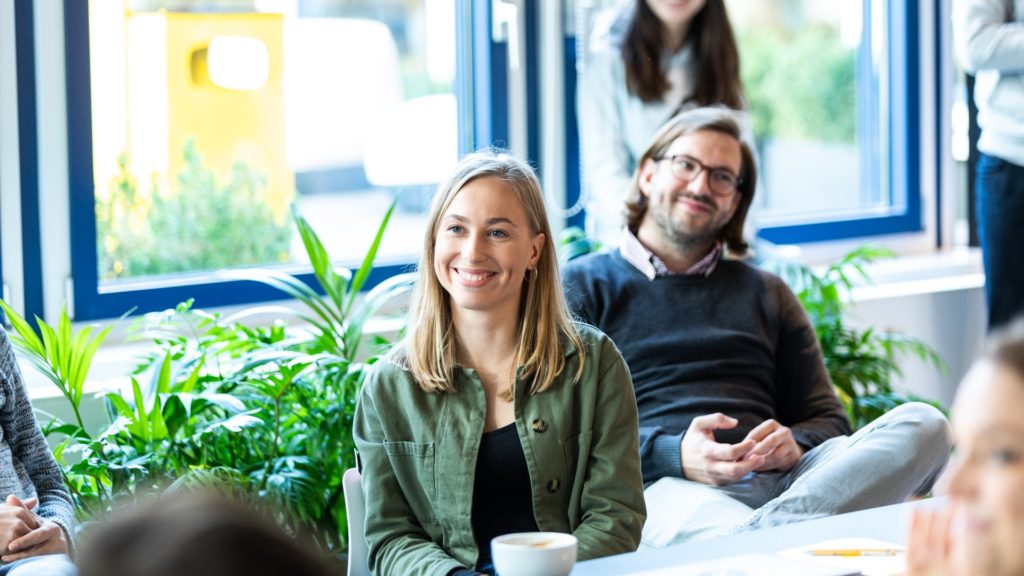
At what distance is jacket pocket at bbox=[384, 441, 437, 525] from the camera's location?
81.8 inches

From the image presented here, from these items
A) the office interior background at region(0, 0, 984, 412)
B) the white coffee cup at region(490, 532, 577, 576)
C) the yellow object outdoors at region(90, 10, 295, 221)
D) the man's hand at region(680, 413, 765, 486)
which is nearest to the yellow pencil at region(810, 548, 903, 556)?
the white coffee cup at region(490, 532, 577, 576)

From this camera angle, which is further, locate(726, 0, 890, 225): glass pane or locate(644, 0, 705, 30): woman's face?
locate(726, 0, 890, 225): glass pane

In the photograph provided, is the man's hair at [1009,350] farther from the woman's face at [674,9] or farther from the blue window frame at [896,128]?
the blue window frame at [896,128]

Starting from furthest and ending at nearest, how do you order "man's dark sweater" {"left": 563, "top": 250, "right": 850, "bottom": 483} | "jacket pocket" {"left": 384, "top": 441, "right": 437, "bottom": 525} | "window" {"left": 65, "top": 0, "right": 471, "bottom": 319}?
"window" {"left": 65, "top": 0, "right": 471, "bottom": 319}
"man's dark sweater" {"left": 563, "top": 250, "right": 850, "bottom": 483}
"jacket pocket" {"left": 384, "top": 441, "right": 437, "bottom": 525}

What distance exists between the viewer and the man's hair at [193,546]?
636mm

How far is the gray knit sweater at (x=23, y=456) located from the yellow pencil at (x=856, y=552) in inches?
51.6

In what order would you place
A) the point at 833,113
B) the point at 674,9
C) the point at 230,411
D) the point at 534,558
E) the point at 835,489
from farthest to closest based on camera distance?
the point at 833,113, the point at 674,9, the point at 230,411, the point at 835,489, the point at 534,558

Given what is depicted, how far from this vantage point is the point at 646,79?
134 inches

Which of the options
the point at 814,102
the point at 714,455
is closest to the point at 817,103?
the point at 814,102

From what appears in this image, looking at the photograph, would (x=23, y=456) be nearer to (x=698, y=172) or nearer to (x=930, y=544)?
(x=698, y=172)

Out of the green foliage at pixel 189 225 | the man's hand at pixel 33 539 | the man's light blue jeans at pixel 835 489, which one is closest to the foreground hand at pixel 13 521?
the man's hand at pixel 33 539

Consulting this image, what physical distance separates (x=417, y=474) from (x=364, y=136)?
1.77 metres

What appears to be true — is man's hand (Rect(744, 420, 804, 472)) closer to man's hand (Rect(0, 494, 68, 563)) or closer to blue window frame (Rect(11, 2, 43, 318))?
man's hand (Rect(0, 494, 68, 563))

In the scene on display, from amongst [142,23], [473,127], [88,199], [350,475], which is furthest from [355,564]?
[473,127]
